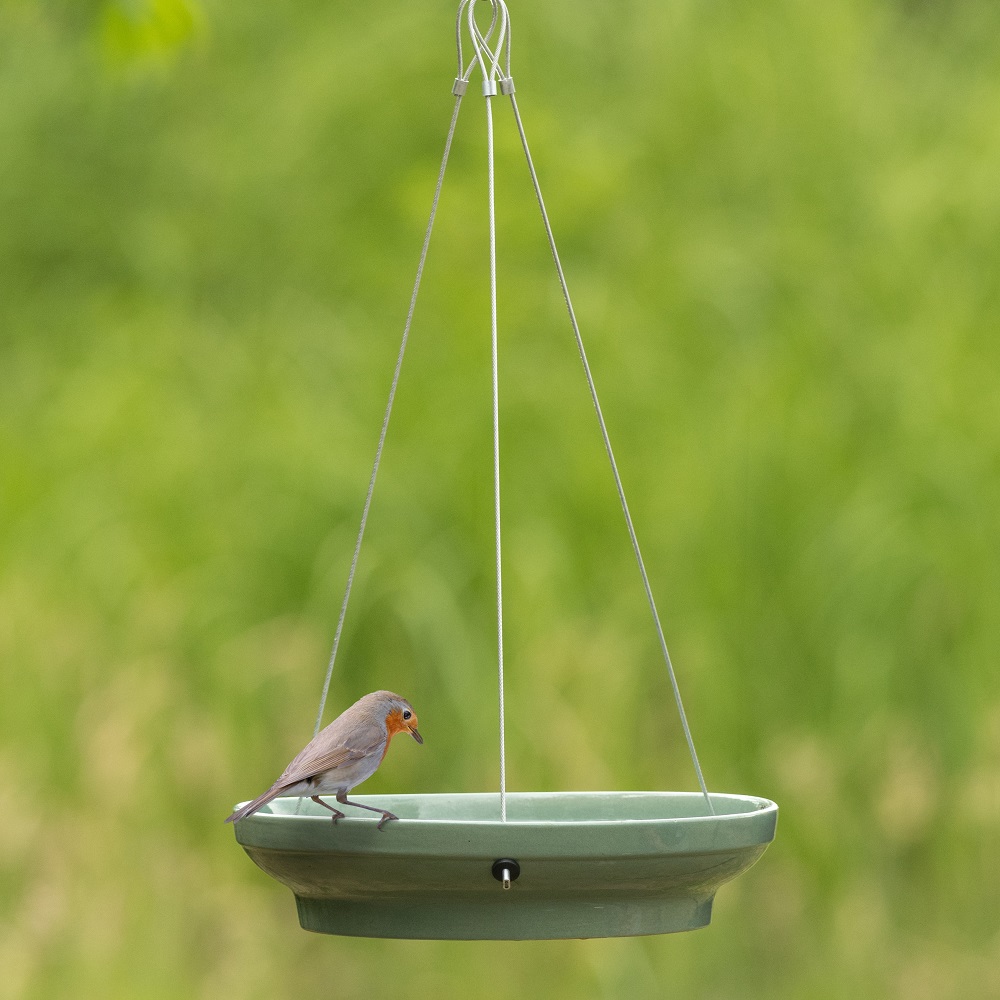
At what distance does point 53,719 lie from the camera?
175 inches

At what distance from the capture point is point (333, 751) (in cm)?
177

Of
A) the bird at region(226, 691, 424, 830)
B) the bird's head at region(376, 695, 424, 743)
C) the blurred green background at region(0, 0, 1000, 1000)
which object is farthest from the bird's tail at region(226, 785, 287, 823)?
the blurred green background at region(0, 0, 1000, 1000)

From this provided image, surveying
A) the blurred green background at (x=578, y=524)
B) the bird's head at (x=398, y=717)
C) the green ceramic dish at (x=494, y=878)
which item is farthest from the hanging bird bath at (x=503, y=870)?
the blurred green background at (x=578, y=524)

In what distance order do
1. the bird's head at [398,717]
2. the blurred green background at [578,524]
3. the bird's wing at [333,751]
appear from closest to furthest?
the bird's wing at [333,751], the bird's head at [398,717], the blurred green background at [578,524]

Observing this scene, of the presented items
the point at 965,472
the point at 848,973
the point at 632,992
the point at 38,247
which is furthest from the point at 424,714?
the point at 38,247

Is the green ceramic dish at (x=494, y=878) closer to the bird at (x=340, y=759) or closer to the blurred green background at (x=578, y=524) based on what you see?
the bird at (x=340, y=759)

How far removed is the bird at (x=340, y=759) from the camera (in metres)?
1.74

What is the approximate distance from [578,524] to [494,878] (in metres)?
3.08

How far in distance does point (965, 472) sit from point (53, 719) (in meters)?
2.74

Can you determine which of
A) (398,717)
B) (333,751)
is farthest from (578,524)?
(333,751)

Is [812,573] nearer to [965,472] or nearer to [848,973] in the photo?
[965,472]

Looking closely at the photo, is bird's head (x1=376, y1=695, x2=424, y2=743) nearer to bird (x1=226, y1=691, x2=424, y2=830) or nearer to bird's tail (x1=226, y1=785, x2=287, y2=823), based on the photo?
bird (x1=226, y1=691, x2=424, y2=830)

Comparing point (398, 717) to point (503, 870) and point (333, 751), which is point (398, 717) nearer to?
point (333, 751)

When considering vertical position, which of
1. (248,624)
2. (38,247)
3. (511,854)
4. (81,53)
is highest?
(81,53)
